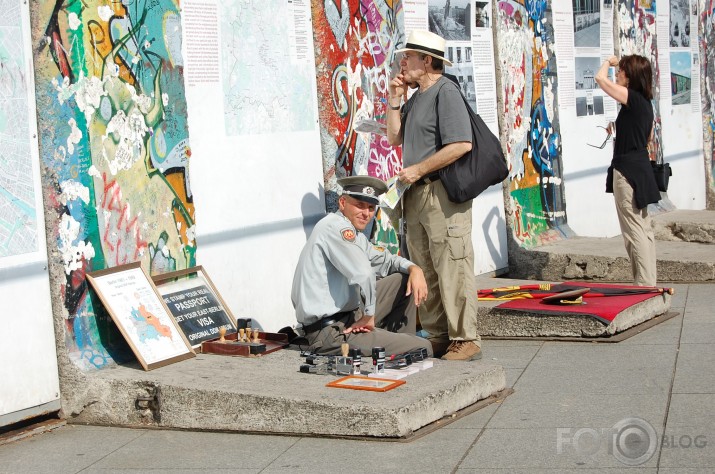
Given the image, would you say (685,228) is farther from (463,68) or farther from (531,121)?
(463,68)

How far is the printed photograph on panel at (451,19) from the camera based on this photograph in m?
10.1

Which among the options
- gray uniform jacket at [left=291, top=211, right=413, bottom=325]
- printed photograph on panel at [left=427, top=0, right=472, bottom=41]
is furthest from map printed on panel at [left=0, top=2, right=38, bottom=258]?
printed photograph on panel at [left=427, top=0, right=472, bottom=41]

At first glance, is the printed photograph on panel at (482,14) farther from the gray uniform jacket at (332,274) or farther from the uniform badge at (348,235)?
the uniform badge at (348,235)

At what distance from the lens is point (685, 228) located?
12898mm

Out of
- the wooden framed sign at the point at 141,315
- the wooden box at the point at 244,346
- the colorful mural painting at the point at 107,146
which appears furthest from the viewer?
the wooden box at the point at 244,346

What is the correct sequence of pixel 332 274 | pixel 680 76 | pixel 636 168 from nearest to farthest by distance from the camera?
1. pixel 332 274
2. pixel 636 168
3. pixel 680 76

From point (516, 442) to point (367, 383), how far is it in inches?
34.4

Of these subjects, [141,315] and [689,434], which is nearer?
[689,434]

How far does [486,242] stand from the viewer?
10.9 metres

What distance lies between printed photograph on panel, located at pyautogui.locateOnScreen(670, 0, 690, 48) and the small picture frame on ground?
1116 cm

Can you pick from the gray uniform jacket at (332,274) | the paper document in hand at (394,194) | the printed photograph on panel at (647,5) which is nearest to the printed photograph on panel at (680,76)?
the printed photograph on panel at (647,5)

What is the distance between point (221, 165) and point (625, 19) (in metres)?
8.15

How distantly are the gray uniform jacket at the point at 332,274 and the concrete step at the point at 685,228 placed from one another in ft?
22.5

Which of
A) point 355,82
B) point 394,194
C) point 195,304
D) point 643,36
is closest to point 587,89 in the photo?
point 643,36
